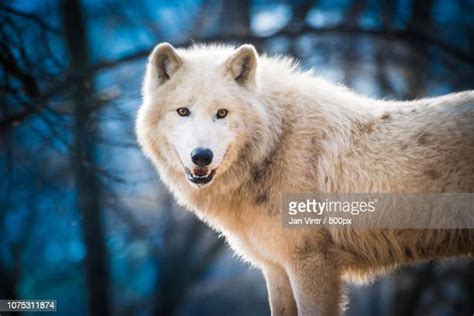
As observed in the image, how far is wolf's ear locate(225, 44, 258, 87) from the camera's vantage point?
13.9 ft

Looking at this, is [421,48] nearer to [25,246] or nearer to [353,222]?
[353,222]

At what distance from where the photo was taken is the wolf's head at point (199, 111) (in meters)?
4.00

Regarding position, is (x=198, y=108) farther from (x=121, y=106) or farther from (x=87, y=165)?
(x=121, y=106)

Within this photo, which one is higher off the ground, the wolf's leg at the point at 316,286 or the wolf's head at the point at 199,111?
the wolf's head at the point at 199,111

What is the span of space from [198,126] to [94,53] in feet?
15.3

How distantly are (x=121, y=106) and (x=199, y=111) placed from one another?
3.96 meters

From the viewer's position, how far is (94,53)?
323 inches

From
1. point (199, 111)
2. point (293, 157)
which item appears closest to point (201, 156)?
point (199, 111)

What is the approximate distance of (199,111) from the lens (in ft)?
13.4

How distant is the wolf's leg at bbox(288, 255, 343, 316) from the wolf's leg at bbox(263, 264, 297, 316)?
32 centimetres

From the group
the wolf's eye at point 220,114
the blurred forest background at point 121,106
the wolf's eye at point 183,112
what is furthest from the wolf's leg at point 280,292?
the blurred forest background at point 121,106

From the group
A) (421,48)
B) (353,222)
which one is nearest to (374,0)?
(421,48)

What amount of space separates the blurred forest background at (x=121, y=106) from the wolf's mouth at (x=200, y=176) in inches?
134

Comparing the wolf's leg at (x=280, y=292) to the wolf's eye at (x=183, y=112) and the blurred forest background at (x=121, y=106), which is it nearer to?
the wolf's eye at (x=183, y=112)
